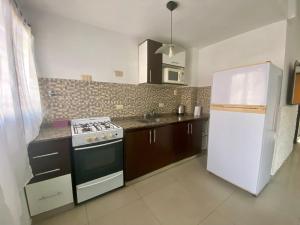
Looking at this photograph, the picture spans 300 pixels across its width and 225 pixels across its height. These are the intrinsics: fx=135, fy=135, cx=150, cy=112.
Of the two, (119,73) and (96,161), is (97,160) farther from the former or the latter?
(119,73)

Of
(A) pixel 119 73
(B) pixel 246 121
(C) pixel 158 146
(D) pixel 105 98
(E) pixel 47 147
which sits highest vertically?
(A) pixel 119 73

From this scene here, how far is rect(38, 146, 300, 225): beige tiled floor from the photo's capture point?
4.71ft

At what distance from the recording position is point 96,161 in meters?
1.67

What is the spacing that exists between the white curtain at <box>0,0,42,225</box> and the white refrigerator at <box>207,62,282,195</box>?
230cm

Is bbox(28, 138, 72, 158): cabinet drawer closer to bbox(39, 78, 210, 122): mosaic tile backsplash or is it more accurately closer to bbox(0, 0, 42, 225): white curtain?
bbox(0, 0, 42, 225): white curtain

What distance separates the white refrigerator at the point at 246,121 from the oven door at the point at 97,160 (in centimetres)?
151

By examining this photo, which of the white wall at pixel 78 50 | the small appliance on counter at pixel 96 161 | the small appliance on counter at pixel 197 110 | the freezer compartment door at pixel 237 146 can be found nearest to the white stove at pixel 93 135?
the small appliance on counter at pixel 96 161

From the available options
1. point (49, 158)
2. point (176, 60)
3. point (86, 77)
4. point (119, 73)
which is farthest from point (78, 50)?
point (176, 60)

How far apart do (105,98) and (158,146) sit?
3.91ft

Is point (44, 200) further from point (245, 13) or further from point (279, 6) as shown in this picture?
point (279, 6)

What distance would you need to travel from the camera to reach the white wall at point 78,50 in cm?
182

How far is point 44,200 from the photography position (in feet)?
4.66

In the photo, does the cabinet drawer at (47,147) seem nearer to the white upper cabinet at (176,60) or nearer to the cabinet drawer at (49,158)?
the cabinet drawer at (49,158)

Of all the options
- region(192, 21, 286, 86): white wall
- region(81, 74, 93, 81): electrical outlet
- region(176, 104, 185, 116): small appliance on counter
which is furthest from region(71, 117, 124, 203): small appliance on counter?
region(192, 21, 286, 86): white wall
